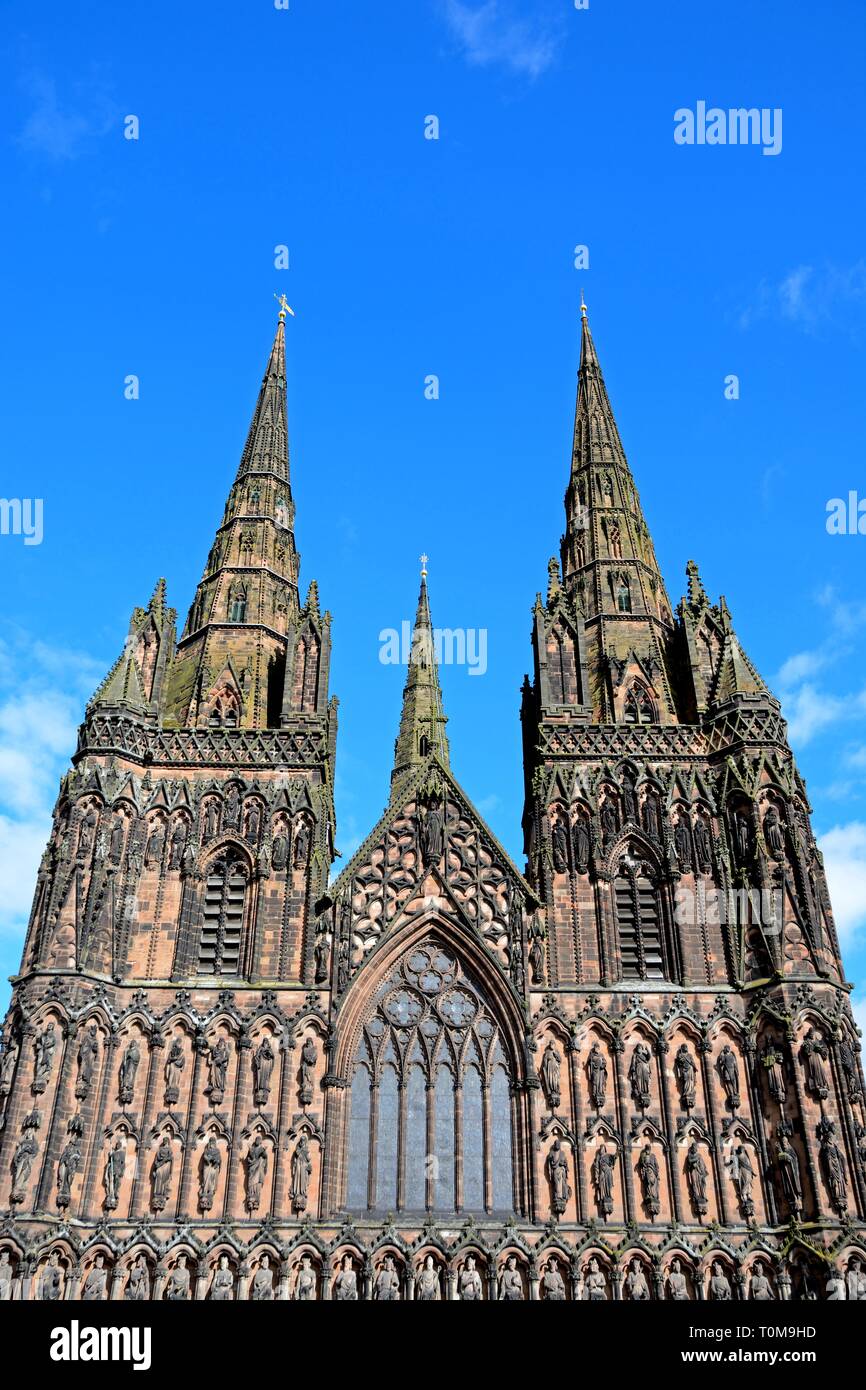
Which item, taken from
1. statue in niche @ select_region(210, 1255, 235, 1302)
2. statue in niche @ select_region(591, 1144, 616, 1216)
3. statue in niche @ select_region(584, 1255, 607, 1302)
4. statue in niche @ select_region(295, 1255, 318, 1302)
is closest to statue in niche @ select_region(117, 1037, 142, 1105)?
statue in niche @ select_region(210, 1255, 235, 1302)

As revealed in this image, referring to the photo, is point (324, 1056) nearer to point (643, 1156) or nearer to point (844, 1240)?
point (643, 1156)

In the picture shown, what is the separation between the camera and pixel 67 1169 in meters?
25.2

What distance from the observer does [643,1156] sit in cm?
2617

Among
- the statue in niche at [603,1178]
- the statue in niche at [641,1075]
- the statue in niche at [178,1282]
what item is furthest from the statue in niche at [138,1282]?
the statue in niche at [641,1075]

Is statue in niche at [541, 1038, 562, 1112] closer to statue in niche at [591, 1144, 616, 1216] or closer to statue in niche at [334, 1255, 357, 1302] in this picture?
statue in niche at [591, 1144, 616, 1216]

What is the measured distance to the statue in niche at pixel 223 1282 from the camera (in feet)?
80.0

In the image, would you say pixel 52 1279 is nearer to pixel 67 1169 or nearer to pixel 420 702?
pixel 67 1169

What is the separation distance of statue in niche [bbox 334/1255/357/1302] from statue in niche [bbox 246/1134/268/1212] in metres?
2.19

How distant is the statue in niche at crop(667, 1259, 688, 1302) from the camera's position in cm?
2467

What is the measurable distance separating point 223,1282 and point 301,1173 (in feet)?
8.42

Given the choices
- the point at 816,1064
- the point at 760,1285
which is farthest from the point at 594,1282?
the point at 816,1064

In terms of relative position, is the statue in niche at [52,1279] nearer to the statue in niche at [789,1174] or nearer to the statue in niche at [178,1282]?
the statue in niche at [178,1282]

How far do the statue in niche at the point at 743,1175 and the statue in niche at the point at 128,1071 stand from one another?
13.1 m
